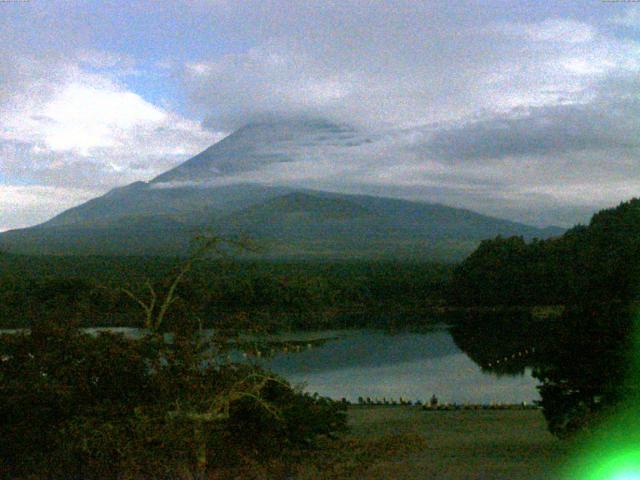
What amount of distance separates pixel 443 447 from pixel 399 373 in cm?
1544

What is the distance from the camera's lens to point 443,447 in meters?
10.3

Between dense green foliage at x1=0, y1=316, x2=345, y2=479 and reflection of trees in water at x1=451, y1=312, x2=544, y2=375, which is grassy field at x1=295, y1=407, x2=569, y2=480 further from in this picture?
reflection of trees in water at x1=451, y1=312, x2=544, y2=375

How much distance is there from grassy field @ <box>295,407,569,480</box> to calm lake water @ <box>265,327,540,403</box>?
355 centimetres

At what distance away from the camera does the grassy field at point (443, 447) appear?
6.04 meters

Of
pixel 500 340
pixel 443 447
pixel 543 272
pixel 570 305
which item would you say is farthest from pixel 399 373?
pixel 543 272

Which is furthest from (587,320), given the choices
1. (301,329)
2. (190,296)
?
(301,329)

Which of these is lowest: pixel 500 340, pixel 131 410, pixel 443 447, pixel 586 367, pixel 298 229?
pixel 500 340

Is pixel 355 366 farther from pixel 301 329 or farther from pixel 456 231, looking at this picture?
pixel 456 231

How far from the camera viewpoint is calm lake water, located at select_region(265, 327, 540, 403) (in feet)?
69.7

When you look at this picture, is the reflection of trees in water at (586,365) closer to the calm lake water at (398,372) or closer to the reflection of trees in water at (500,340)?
the calm lake water at (398,372)

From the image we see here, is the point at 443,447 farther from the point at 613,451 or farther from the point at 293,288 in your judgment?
the point at 293,288

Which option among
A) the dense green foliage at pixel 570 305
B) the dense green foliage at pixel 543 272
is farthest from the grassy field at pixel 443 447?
the dense green foliage at pixel 543 272

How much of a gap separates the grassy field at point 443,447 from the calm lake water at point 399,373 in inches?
140

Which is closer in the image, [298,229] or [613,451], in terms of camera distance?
[613,451]
